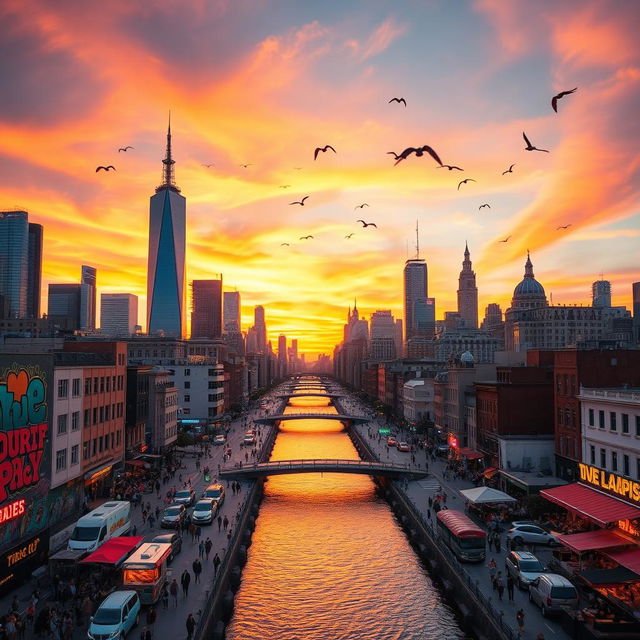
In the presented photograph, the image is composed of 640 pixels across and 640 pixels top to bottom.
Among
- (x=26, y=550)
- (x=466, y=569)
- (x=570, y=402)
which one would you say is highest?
(x=570, y=402)

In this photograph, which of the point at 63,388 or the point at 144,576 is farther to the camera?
the point at 63,388

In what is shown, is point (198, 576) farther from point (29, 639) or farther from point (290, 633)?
point (29, 639)

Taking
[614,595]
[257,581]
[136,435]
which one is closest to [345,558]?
[257,581]

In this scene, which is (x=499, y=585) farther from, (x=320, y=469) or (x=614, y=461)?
(x=320, y=469)

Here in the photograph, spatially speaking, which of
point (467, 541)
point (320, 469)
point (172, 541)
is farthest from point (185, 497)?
point (467, 541)

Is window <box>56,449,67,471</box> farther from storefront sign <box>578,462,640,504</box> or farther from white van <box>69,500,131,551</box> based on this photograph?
storefront sign <box>578,462,640,504</box>

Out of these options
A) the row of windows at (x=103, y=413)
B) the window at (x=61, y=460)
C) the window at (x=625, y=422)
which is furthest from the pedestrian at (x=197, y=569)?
the window at (x=625, y=422)

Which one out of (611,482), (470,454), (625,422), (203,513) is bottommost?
(203,513)

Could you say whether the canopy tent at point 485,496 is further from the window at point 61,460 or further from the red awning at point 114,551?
the window at point 61,460
